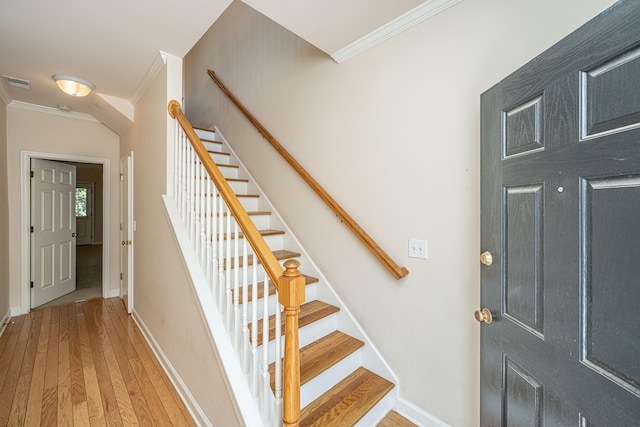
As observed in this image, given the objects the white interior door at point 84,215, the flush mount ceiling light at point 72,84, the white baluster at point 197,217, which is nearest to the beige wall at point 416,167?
the white baluster at point 197,217

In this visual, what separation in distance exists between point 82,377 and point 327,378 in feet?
6.48

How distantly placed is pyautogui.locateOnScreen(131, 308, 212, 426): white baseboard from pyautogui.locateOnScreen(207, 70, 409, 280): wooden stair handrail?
142 cm

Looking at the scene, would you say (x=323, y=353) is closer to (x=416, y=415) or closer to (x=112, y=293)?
(x=416, y=415)

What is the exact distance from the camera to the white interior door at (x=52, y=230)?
3.45m

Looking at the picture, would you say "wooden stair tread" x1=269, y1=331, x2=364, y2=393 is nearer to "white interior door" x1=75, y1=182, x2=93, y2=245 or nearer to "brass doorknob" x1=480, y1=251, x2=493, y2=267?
"brass doorknob" x1=480, y1=251, x2=493, y2=267

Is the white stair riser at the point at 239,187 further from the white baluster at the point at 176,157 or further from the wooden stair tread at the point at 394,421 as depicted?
the wooden stair tread at the point at 394,421

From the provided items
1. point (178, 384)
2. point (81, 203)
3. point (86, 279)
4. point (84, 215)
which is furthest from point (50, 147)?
point (84, 215)

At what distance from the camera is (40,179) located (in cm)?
350

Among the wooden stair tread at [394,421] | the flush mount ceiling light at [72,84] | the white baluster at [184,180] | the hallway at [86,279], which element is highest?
the flush mount ceiling light at [72,84]

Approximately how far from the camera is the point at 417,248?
1.62m

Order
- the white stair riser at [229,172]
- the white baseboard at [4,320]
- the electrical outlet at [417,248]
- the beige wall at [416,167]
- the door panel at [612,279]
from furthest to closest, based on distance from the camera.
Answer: the white stair riser at [229,172]
the white baseboard at [4,320]
the electrical outlet at [417,248]
the beige wall at [416,167]
the door panel at [612,279]

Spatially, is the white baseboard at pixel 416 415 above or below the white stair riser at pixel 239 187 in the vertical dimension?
below

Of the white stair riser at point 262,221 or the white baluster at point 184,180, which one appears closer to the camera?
the white baluster at point 184,180

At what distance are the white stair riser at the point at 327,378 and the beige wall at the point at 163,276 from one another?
38cm
